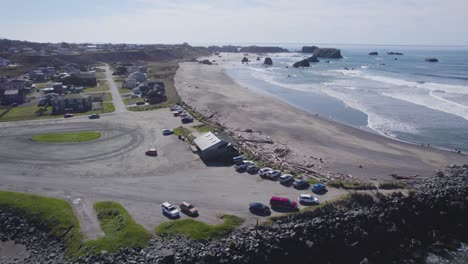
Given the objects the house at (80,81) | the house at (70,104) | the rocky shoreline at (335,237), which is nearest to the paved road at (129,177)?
the rocky shoreline at (335,237)

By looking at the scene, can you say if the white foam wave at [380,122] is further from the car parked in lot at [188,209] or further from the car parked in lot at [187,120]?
the car parked in lot at [188,209]

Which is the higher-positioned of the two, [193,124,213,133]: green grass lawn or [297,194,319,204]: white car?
[193,124,213,133]: green grass lawn

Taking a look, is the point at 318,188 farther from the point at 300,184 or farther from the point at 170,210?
the point at 170,210

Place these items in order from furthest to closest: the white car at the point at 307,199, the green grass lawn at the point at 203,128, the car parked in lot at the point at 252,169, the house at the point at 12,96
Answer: the house at the point at 12,96
the green grass lawn at the point at 203,128
the car parked in lot at the point at 252,169
the white car at the point at 307,199

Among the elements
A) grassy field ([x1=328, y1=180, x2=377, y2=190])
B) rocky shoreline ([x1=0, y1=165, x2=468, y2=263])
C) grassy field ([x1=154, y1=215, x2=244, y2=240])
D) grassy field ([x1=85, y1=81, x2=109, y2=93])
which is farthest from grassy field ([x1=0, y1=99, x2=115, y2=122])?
grassy field ([x1=328, y1=180, x2=377, y2=190])

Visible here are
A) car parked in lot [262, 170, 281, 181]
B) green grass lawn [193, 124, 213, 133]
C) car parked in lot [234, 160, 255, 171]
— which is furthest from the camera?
green grass lawn [193, 124, 213, 133]

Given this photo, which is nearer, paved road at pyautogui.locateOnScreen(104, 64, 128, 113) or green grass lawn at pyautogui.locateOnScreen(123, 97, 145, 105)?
paved road at pyautogui.locateOnScreen(104, 64, 128, 113)

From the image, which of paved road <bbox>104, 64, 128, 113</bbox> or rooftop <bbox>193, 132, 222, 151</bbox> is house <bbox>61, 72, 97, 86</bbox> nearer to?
paved road <bbox>104, 64, 128, 113</bbox>
